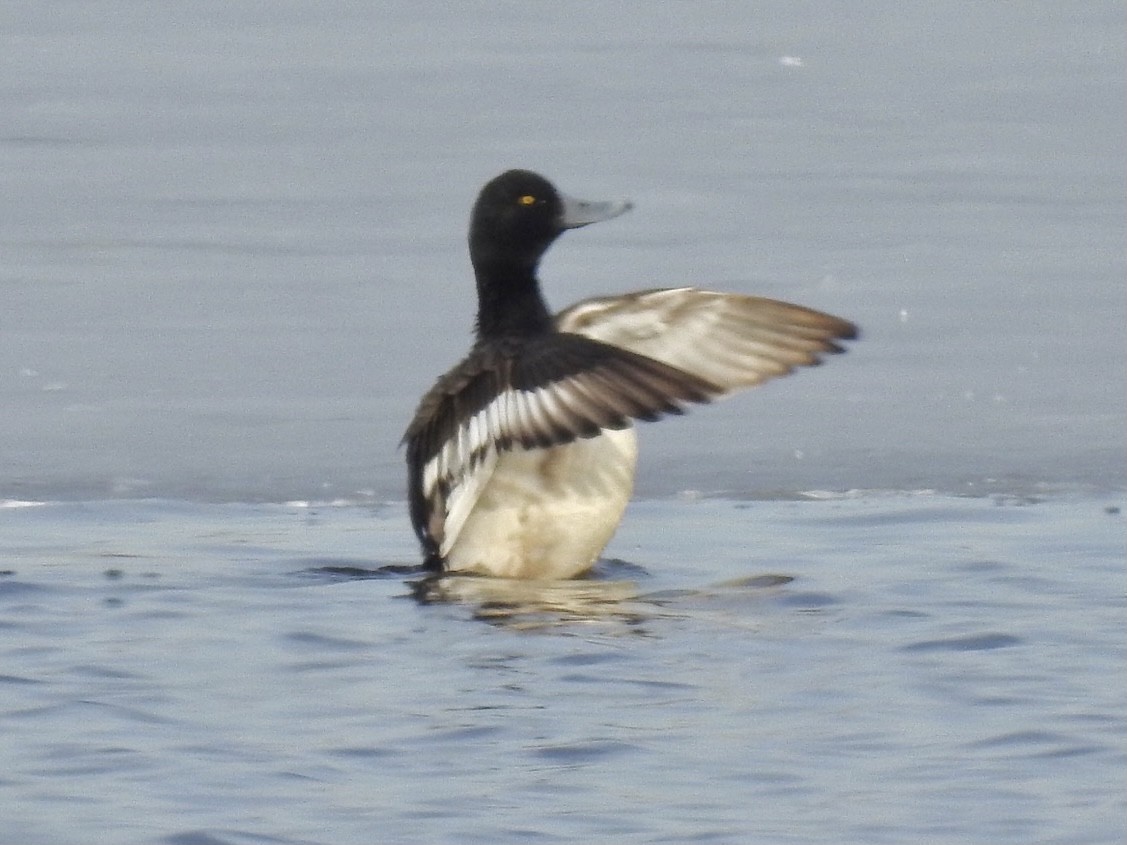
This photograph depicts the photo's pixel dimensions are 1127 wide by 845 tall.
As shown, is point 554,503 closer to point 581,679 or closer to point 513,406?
point 513,406

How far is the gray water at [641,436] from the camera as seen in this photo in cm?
448

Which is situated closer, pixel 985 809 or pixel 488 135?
pixel 985 809

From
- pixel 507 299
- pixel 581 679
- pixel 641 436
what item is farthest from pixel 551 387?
pixel 641 436

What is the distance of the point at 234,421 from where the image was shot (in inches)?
303

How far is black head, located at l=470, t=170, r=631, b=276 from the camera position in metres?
6.51

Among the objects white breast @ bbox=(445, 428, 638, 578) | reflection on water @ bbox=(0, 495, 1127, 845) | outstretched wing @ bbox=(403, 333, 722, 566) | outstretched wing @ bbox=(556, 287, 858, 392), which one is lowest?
reflection on water @ bbox=(0, 495, 1127, 845)

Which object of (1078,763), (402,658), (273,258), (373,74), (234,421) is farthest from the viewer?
(373,74)

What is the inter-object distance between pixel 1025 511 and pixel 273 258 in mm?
3776

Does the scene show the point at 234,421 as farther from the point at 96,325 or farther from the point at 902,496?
the point at 902,496

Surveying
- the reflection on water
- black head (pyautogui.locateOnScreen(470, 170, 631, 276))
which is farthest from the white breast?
black head (pyautogui.locateOnScreen(470, 170, 631, 276))

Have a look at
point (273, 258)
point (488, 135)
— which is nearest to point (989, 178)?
point (488, 135)

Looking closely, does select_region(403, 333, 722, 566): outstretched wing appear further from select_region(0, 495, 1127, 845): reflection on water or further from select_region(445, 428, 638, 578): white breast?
select_region(0, 495, 1127, 845): reflection on water

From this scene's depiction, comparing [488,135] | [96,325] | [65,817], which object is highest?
[488,135]

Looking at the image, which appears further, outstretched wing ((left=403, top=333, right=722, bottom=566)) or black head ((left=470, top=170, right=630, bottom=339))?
black head ((left=470, top=170, right=630, bottom=339))
